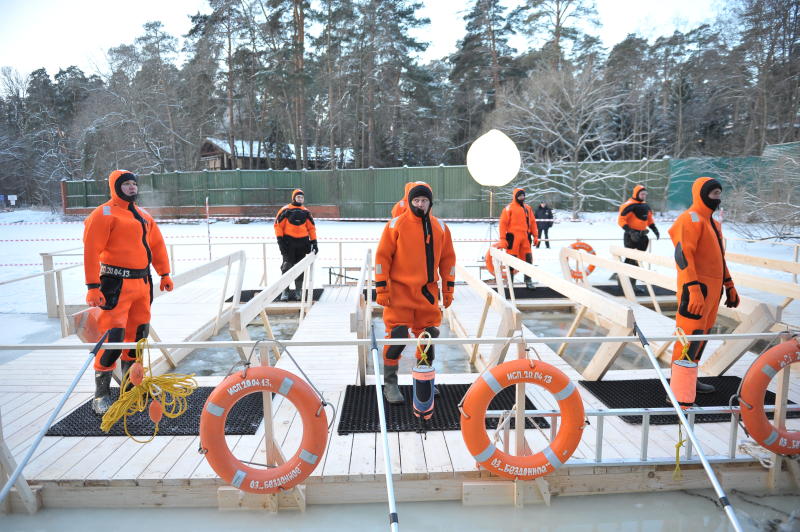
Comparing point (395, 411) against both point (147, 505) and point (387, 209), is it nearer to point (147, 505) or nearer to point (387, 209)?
point (147, 505)

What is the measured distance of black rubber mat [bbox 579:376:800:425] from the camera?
3.59 m

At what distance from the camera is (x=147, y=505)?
9.44 feet

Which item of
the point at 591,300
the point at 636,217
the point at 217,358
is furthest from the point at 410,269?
the point at 636,217

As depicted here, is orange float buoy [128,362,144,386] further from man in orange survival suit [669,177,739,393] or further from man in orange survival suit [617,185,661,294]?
man in orange survival suit [617,185,661,294]

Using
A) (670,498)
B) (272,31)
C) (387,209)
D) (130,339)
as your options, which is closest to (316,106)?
(272,31)

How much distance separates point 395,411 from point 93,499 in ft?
6.46

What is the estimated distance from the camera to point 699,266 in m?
3.82

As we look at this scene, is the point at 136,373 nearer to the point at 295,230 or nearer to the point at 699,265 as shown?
the point at 699,265

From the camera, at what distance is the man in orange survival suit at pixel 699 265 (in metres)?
3.74

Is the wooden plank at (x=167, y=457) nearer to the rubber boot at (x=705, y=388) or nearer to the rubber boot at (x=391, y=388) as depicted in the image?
the rubber boot at (x=391, y=388)

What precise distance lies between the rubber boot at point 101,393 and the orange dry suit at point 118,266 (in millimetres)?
68

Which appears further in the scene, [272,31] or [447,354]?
[272,31]

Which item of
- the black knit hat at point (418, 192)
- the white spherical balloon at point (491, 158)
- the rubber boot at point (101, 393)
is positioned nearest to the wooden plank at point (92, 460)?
the rubber boot at point (101, 393)

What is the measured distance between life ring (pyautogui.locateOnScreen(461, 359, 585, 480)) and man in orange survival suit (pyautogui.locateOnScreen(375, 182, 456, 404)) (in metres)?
0.97
